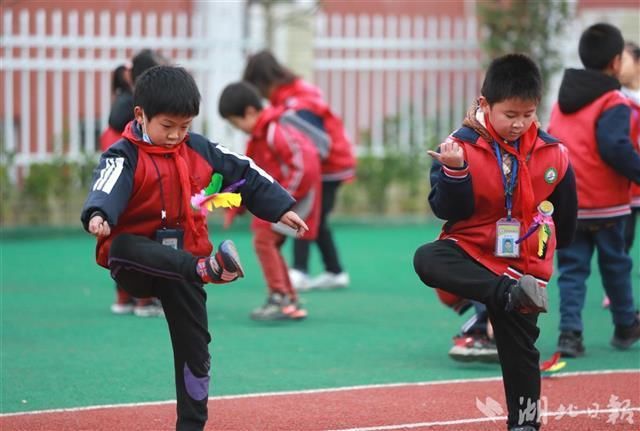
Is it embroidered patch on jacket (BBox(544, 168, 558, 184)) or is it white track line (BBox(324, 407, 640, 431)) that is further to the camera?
white track line (BBox(324, 407, 640, 431))

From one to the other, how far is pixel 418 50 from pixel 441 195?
12.3m

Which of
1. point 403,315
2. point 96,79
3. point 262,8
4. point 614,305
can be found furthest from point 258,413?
point 262,8

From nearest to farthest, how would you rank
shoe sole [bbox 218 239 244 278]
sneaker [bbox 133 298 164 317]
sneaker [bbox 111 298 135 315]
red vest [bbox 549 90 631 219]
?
shoe sole [bbox 218 239 244 278] < red vest [bbox 549 90 631 219] < sneaker [bbox 133 298 164 317] < sneaker [bbox 111 298 135 315]

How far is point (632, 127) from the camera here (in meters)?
7.89

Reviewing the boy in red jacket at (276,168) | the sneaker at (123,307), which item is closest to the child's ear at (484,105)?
the boy in red jacket at (276,168)

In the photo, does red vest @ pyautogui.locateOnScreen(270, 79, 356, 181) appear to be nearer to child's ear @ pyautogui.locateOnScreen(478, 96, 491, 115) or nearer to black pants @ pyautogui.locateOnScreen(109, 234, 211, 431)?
child's ear @ pyautogui.locateOnScreen(478, 96, 491, 115)

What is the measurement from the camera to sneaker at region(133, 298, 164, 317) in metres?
9.58

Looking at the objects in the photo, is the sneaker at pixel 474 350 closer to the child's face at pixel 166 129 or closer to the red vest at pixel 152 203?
the red vest at pixel 152 203

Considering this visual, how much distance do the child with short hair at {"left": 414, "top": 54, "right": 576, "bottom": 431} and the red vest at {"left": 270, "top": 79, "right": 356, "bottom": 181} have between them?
493 cm

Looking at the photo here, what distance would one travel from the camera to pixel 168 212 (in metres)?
5.44

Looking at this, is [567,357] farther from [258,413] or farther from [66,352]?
[66,352]

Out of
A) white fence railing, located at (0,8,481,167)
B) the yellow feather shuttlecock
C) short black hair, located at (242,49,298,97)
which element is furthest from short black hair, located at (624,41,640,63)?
white fence railing, located at (0,8,481,167)

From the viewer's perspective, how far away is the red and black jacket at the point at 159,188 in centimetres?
521

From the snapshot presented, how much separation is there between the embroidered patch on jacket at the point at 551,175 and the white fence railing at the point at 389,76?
11.2 m
